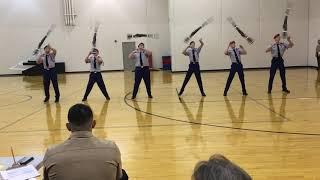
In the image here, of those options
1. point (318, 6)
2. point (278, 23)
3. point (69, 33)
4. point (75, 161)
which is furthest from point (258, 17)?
point (75, 161)

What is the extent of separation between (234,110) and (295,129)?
2.78 metres

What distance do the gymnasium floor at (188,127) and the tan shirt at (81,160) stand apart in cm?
286

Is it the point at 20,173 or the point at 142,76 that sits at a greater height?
the point at 20,173

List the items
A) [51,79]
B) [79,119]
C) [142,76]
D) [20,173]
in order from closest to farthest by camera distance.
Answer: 1. [79,119]
2. [20,173]
3. [51,79]
4. [142,76]

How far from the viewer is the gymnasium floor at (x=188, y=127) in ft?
22.0

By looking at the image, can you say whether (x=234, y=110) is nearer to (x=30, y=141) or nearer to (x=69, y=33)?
→ (x=30, y=141)

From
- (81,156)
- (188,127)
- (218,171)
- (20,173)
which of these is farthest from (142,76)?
(218,171)

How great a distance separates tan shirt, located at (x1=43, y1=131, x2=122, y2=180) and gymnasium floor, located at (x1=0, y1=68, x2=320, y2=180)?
2.86m

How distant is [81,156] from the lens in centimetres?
322

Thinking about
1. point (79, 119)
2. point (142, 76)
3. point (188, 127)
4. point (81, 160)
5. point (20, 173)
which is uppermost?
point (79, 119)

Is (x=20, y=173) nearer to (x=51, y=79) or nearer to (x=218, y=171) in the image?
(x=218, y=171)

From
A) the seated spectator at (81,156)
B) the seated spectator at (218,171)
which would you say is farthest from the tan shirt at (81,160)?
the seated spectator at (218,171)

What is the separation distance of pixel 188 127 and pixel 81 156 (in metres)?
6.43

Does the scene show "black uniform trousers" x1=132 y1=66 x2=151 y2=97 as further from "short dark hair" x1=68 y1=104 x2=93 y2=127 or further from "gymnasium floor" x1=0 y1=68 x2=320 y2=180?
"short dark hair" x1=68 y1=104 x2=93 y2=127
